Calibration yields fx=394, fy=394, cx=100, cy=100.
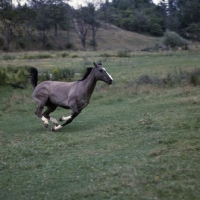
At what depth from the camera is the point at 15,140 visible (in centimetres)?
988

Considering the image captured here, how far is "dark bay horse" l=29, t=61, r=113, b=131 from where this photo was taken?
37.1 ft

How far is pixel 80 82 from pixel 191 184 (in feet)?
22.1

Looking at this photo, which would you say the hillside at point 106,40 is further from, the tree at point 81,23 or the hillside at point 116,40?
the tree at point 81,23

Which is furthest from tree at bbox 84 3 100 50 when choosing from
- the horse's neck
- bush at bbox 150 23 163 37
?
the horse's neck

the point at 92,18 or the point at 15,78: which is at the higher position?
the point at 92,18

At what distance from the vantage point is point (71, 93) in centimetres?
1149

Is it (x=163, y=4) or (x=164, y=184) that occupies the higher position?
(x=163, y=4)

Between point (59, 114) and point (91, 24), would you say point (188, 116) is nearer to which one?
point (59, 114)

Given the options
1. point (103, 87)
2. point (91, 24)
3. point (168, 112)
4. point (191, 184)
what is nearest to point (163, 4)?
point (91, 24)

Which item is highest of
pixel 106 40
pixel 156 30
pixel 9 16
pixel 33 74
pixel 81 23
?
pixel 81 23

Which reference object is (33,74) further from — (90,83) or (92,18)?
(92,18)

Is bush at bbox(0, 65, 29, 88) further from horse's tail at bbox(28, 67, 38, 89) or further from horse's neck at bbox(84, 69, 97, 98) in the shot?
horse's neck at bbox(84, 69, 97, 98)

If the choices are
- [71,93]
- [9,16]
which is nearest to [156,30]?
[9,16]

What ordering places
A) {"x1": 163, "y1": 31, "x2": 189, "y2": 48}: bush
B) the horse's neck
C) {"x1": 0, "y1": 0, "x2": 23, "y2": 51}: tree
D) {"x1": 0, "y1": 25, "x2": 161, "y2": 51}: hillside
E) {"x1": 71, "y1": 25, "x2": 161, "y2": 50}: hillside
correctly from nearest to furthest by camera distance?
the horse's neck
{"x1": 0, "y1": 0, "x2": 23, "y2": 51}: tree
{"x1": 163, "y1": 31, "x2": 189, "y2": 48}: bush
{"x1": 0, "y1": 25, "x2": 161, "y2": 51}: hillside
{"x1": 71, "y1": 25, "x2": 161, "y2": 50}: hillside
